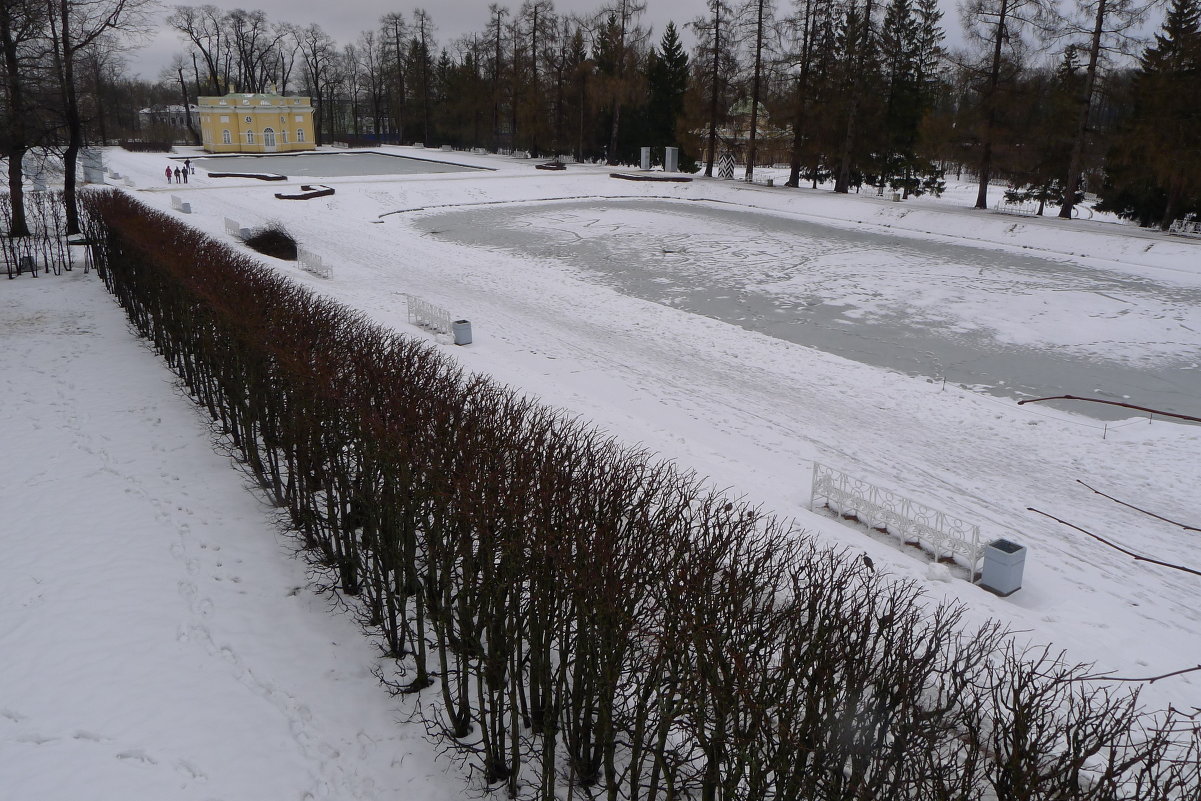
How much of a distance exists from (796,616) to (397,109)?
87943mm

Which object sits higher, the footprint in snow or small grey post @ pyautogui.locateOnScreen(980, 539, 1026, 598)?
small grey post @ pyautogui.locateOnScreen(980, 539, 1026, 598)

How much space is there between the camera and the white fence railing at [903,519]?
8742 millimetres

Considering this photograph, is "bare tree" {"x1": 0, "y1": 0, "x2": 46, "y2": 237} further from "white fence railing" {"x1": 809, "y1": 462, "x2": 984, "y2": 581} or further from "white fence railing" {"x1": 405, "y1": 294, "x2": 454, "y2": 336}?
"white fence railing" {"x1": 809, "y1": 462, "x2": 984, "y2": 581}

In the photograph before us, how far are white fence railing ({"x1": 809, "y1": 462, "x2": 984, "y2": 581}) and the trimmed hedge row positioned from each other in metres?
1.21

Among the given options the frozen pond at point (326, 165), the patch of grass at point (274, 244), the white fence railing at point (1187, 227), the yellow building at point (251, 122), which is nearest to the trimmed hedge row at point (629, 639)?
the patch of grass at point (274, 244)

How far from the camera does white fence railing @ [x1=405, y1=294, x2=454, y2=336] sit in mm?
17562

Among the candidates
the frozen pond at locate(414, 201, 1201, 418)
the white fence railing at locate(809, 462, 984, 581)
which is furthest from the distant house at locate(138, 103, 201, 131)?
the white fence railing at locate(809, 462, 984, 581)

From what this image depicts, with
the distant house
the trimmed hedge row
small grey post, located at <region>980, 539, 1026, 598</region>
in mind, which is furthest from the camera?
the distant house

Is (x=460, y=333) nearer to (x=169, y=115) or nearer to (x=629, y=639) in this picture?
(x=629, y=639)

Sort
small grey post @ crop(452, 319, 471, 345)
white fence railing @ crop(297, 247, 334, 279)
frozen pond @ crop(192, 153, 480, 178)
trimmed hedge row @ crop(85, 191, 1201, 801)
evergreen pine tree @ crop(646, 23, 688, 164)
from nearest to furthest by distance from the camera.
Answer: trimmed hedge row @ crop(85, 191, 1201, 801) < small grey post @ crop(452, 319, 471, 345) < white fence railing @ crop(297, 247, 334, 279) < frozen pond @ crop(192, 153, 480, 178) < evergreen pine tree @ crop(646, 23, 688, 164)

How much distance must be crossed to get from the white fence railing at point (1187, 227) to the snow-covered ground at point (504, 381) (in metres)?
7.53

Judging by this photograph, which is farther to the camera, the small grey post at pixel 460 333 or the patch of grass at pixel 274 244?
the patch of grass at pixel 274 244

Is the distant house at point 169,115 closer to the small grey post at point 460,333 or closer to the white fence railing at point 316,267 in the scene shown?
the white fence railing at point 316,267

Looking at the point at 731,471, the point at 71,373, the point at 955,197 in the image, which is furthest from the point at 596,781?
the point at 955,197
